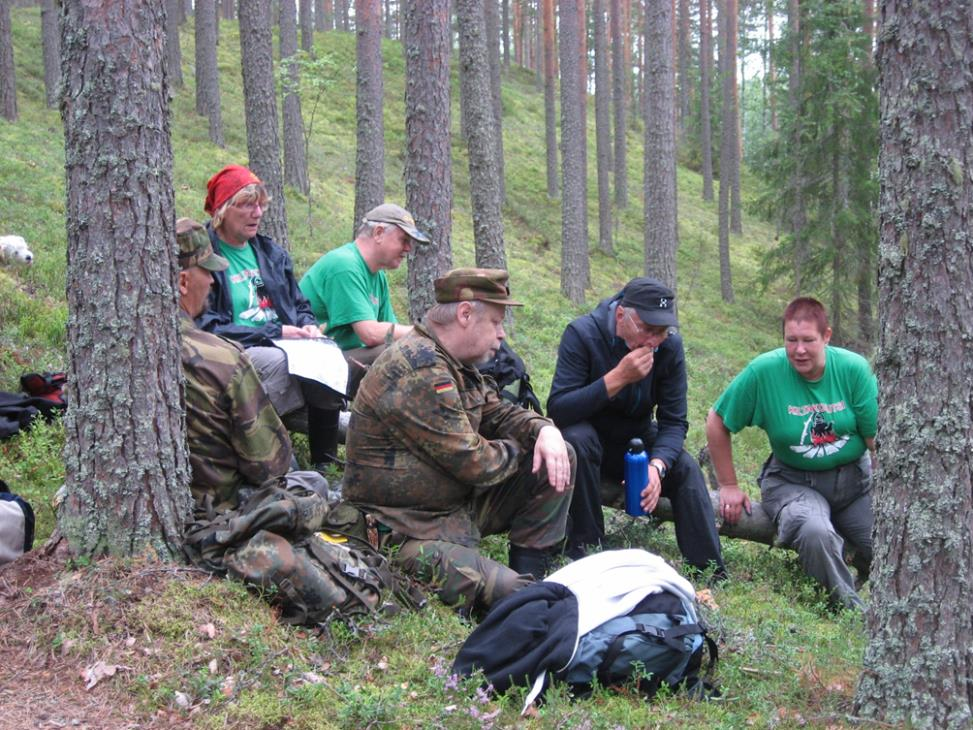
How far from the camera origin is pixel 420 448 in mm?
4715

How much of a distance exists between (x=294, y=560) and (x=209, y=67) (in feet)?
68.2

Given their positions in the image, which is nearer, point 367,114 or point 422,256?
point 422,256

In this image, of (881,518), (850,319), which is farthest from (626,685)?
(850,319)

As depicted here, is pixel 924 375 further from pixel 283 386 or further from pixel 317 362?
pixel 283 386

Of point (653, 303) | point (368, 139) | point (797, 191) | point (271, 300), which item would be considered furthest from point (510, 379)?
point (797, 191)

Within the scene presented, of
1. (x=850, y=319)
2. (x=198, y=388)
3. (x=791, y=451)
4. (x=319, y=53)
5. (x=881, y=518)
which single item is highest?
(x=319, y=53)

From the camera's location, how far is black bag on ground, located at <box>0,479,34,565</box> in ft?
14.5

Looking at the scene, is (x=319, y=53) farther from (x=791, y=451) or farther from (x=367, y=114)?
(x=791, y=451)

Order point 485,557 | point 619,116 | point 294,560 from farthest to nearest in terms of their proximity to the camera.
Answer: point 619,116, point 485,557, point 294,560

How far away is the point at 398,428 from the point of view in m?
4.69

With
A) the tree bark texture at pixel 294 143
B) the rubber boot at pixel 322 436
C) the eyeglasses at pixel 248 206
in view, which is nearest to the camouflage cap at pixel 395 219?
the eyeglasses at pixel 248 206

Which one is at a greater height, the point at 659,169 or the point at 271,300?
the point at 659,169

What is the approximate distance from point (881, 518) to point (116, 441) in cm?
312

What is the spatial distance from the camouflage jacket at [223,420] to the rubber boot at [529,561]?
134 centimetres
